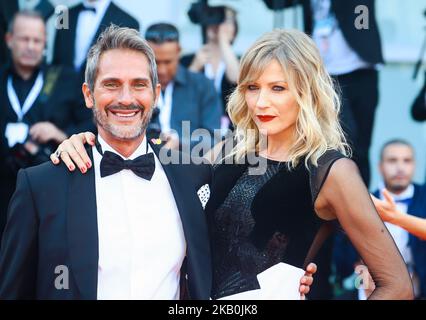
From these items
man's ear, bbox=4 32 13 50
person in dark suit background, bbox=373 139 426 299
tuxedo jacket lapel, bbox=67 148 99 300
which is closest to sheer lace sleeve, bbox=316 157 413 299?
tuxedo jacket lapel, bbox=67 148 99 300

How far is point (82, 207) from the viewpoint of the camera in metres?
3.23

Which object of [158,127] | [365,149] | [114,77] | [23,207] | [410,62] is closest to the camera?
[23,207]

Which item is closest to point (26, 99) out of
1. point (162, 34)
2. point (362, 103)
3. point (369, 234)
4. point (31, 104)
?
point (31, 104)

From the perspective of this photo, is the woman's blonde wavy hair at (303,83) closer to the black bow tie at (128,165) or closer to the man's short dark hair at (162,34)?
the black bow tie at (128,165)

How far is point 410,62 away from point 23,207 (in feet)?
13.6

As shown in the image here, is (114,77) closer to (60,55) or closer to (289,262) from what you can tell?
(289,262)

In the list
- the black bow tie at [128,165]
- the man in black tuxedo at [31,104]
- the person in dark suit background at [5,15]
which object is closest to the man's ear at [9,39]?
the man in black tuxedo at [31,104]

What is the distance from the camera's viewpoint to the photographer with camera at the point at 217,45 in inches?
237

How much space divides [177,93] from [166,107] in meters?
0.12

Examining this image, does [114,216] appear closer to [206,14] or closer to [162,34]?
[162,34]

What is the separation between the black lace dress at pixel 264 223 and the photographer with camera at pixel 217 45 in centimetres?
253

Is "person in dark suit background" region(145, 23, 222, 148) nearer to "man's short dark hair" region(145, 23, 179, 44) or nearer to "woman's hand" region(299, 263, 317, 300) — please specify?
"man's short dark hair" region(145, 23, 179, 44)

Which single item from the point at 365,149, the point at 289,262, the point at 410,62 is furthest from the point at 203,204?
the point at 410,62
